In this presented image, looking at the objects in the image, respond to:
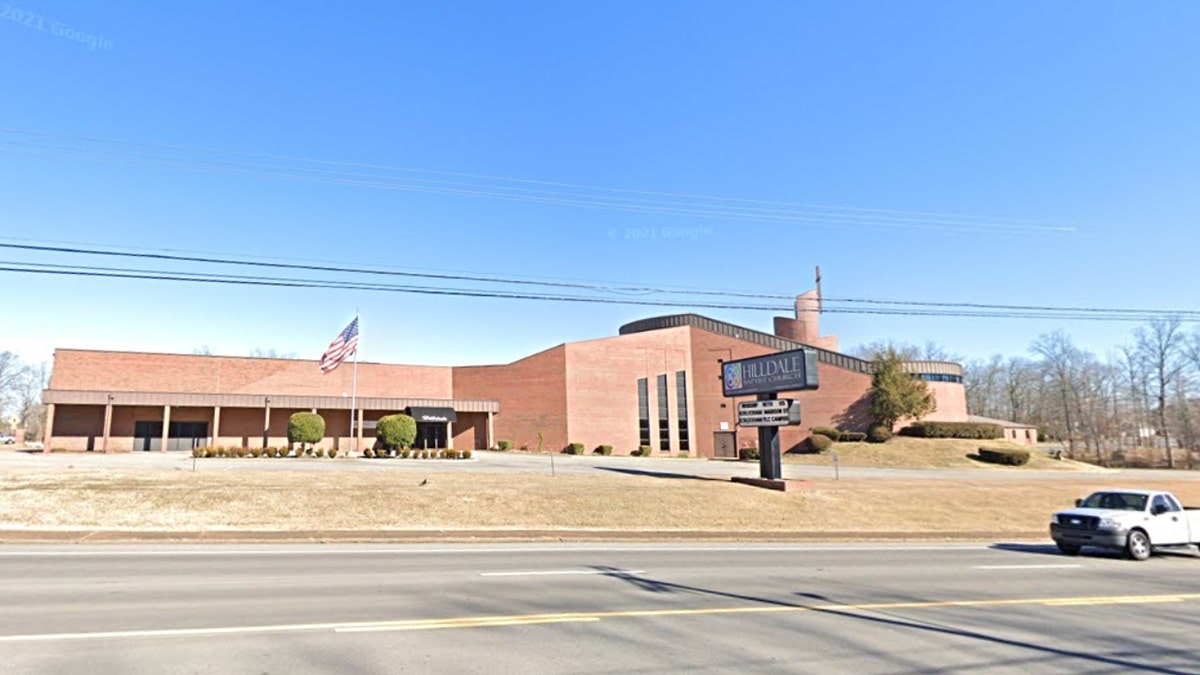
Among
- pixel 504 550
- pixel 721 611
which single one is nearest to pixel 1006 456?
pixel 504 550

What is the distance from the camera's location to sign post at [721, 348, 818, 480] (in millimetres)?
26719

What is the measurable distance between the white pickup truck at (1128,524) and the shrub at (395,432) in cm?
3663

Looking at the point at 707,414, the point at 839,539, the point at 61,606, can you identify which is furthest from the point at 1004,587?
the point at 707,414

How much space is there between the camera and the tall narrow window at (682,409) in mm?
58719

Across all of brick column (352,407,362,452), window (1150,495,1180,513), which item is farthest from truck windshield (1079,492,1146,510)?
brick column (352,407,362,452)

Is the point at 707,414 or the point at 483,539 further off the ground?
the point at 707,414

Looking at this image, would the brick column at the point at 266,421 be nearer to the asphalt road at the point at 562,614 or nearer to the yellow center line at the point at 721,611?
the asphalt road at the point at 562,614

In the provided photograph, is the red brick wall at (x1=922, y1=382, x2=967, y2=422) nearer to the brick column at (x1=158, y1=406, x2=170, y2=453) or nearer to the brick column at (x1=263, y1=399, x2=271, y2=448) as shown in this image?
the brick column at (x1=263, y1=399, x2=271, y2=448)

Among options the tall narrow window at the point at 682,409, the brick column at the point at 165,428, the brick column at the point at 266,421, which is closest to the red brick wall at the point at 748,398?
the tall narrow window at the point at 682,409

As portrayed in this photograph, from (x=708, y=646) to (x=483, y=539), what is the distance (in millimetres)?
10735

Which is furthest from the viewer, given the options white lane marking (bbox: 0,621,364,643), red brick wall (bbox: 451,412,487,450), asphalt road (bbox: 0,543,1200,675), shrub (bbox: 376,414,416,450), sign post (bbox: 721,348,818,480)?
red brick wall (bbox: 451,412,487,450)

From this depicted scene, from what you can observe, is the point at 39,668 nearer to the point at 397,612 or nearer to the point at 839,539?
the point at 397,612

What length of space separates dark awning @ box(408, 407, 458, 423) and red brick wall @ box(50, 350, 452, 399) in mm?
2512

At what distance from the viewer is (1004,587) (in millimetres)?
10938
